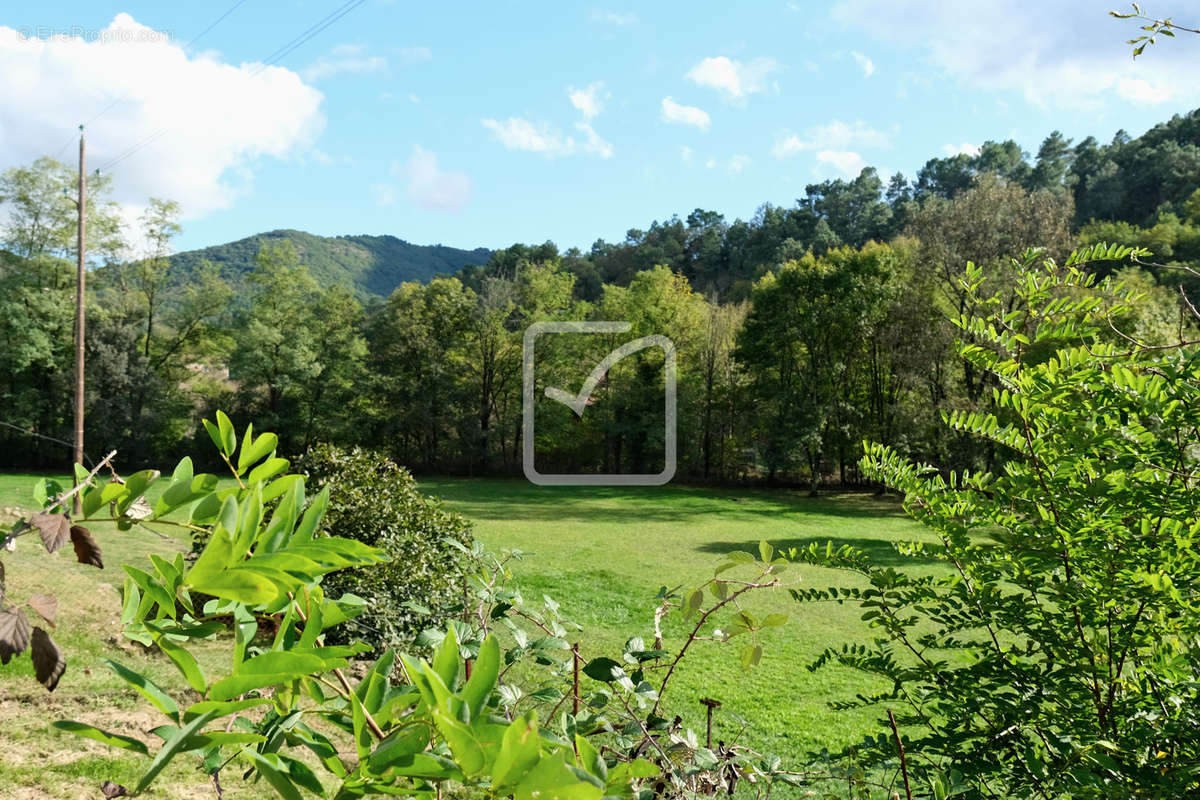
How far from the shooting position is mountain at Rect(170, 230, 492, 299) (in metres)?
63.8

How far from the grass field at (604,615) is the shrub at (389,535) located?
1.27m

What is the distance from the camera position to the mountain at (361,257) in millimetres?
63844

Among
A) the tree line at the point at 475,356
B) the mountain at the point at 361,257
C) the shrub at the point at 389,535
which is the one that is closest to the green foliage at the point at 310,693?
the shrub at the point at 389,535

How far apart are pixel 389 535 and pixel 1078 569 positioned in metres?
5.26

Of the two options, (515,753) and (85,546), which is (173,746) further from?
(85,546)

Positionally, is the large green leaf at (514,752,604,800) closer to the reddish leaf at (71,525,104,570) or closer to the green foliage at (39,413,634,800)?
the green foliage at (39,413,634,800)

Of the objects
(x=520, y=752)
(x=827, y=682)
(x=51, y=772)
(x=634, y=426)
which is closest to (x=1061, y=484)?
(x=520, y=752)

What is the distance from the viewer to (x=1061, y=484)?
1684 millimetres

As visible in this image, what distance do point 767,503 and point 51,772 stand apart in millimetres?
20453

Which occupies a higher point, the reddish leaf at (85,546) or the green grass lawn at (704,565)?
the reddish leaf at (85,546)

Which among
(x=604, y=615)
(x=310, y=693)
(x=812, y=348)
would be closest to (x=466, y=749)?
(x=310, y=693)

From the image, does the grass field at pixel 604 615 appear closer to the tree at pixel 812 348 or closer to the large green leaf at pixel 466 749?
the large green leaf at pixel 466 749

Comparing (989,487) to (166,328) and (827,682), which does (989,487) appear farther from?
(166,328)

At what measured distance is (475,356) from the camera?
30.5 metres
